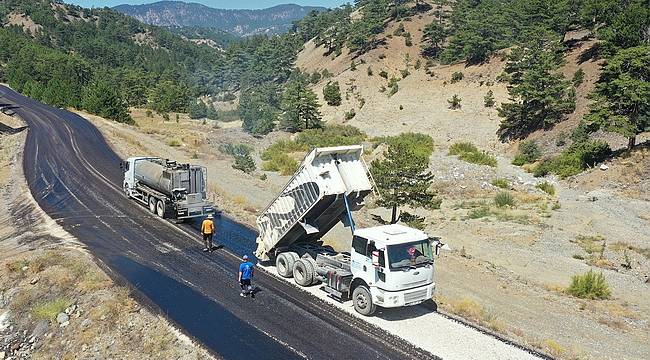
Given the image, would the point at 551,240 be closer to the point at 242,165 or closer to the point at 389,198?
the point at 389,198

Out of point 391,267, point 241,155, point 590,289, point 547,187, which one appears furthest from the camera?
point 241,155

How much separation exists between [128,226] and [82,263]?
545 cm

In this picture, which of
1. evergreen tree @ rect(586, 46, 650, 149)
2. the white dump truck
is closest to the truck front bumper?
the white dump truck

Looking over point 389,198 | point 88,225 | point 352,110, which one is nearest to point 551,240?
point 389,198

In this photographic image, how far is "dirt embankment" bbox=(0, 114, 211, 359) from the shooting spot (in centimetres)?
1432

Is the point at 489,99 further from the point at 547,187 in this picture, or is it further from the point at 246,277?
the point at 246,277

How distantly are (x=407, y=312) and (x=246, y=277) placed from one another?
5.62m

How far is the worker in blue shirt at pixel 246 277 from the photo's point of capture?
17156 mm

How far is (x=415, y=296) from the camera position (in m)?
15.7

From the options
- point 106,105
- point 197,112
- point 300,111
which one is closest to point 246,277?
point 300,111

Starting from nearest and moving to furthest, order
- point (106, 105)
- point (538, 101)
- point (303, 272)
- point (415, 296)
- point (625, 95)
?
1. point (415, 296)
2. point (303, 272)
3. point (625, 95)
4. point (538, 101)
5. point (106, 105)

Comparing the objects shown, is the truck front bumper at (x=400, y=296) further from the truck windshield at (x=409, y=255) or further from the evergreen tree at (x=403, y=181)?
the evergreen tree at (x=403, y=181)

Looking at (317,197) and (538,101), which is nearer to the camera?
(317,197)

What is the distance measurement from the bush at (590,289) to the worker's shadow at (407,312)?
27.3 ft
